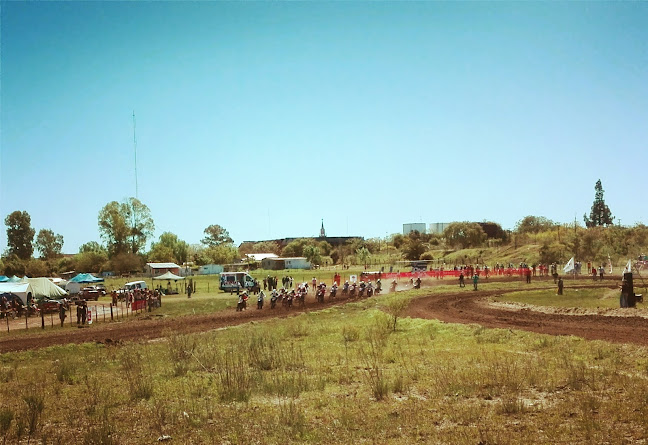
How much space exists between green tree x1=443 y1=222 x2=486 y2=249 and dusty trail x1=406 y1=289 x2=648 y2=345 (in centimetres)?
11683

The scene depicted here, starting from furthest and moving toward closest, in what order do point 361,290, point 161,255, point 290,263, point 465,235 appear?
point 465,235 → point 290,263 → point 161,255 → point 361,290

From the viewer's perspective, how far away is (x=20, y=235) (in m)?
136

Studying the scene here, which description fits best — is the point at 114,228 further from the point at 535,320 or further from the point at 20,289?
the point at 535,320

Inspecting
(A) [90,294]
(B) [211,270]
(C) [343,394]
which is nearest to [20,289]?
(A) [90,294]

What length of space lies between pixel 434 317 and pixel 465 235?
130 metres

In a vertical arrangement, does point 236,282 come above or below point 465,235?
below

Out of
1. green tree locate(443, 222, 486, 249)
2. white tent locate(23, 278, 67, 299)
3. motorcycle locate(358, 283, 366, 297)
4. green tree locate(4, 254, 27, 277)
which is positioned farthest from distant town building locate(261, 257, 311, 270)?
white tent locate(23, 278, 67, 299)

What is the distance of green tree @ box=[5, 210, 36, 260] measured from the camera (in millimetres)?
134875

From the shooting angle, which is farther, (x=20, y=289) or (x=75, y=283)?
(x=75, y=283)

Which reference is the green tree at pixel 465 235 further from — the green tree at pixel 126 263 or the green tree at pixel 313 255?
the green tree at pixel 126 263

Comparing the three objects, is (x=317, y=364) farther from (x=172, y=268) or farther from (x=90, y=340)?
(x=172, y=268)

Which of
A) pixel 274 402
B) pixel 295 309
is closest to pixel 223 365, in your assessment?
pixel 274 402

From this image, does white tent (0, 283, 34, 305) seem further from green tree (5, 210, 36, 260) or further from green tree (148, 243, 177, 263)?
green tree (5, 210, 36, 260)

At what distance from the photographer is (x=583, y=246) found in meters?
108
